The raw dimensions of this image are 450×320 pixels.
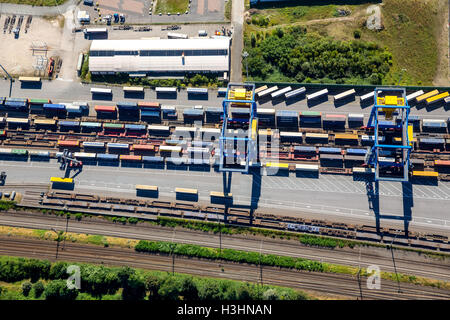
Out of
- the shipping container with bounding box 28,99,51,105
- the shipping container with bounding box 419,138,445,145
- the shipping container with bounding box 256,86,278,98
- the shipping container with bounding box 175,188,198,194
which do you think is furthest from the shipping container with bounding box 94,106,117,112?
the shipping container with bounding box 419,138,445,145

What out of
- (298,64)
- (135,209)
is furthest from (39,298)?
(298,64)

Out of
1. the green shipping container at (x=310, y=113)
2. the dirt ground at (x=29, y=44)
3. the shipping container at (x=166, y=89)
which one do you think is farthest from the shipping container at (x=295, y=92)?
the dirt ground at (x=29, y=44)

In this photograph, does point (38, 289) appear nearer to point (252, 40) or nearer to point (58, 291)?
point (58, 291)

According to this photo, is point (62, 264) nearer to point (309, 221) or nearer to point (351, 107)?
point (309, 221)

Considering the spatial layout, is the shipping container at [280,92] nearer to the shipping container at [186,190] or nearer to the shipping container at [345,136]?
the shipping container at [345,136]

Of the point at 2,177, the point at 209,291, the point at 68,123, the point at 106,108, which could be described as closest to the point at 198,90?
the point at 106,108

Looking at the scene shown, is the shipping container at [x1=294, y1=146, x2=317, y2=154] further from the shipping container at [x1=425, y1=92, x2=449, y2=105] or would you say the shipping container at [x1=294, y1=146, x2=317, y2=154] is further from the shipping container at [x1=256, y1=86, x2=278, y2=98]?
the shipping container at [x1=425, y1=92, x2=449, y2=105]
